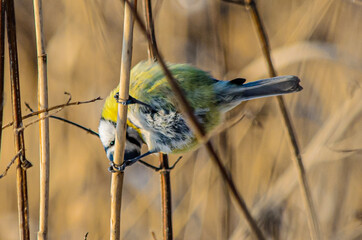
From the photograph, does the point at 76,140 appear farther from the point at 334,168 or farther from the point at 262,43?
the point at 262,43

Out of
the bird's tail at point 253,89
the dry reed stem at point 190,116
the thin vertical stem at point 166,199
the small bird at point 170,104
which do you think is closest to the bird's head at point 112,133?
the small bird at point 170,104

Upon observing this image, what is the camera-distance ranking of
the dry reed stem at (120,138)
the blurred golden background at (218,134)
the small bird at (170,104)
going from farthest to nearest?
the blurred golden background at (218,134) → the small bird at (170,104) → the dry reed stem at (120,138)

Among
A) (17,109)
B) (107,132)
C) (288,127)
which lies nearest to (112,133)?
(107,132)

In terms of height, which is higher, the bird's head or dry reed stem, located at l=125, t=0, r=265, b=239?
the bird's head

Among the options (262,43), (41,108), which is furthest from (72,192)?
(262,43)

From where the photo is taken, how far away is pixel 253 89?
4.37 feet

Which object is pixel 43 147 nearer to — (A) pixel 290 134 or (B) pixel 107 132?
(B) pixel 107 132

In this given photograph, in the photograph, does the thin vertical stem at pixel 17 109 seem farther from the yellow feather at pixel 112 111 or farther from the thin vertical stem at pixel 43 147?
the yellow feather at pixel 112 111

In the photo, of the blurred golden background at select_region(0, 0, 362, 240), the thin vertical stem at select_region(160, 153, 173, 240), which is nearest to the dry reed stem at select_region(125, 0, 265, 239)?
the thin vertical stem at select_region(160, 153, 173, 240)

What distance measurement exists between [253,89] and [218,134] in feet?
2.17

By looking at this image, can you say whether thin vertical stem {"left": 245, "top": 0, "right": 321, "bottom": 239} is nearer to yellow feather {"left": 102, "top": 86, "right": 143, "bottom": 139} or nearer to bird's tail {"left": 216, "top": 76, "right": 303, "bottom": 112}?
bird's tail {"left": 216, "top": 76, "right": 303, "bottom": 112}

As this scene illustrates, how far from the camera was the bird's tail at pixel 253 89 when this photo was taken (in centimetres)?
125

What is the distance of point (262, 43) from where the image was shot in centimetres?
121

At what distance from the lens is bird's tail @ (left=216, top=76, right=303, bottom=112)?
4.12ft
